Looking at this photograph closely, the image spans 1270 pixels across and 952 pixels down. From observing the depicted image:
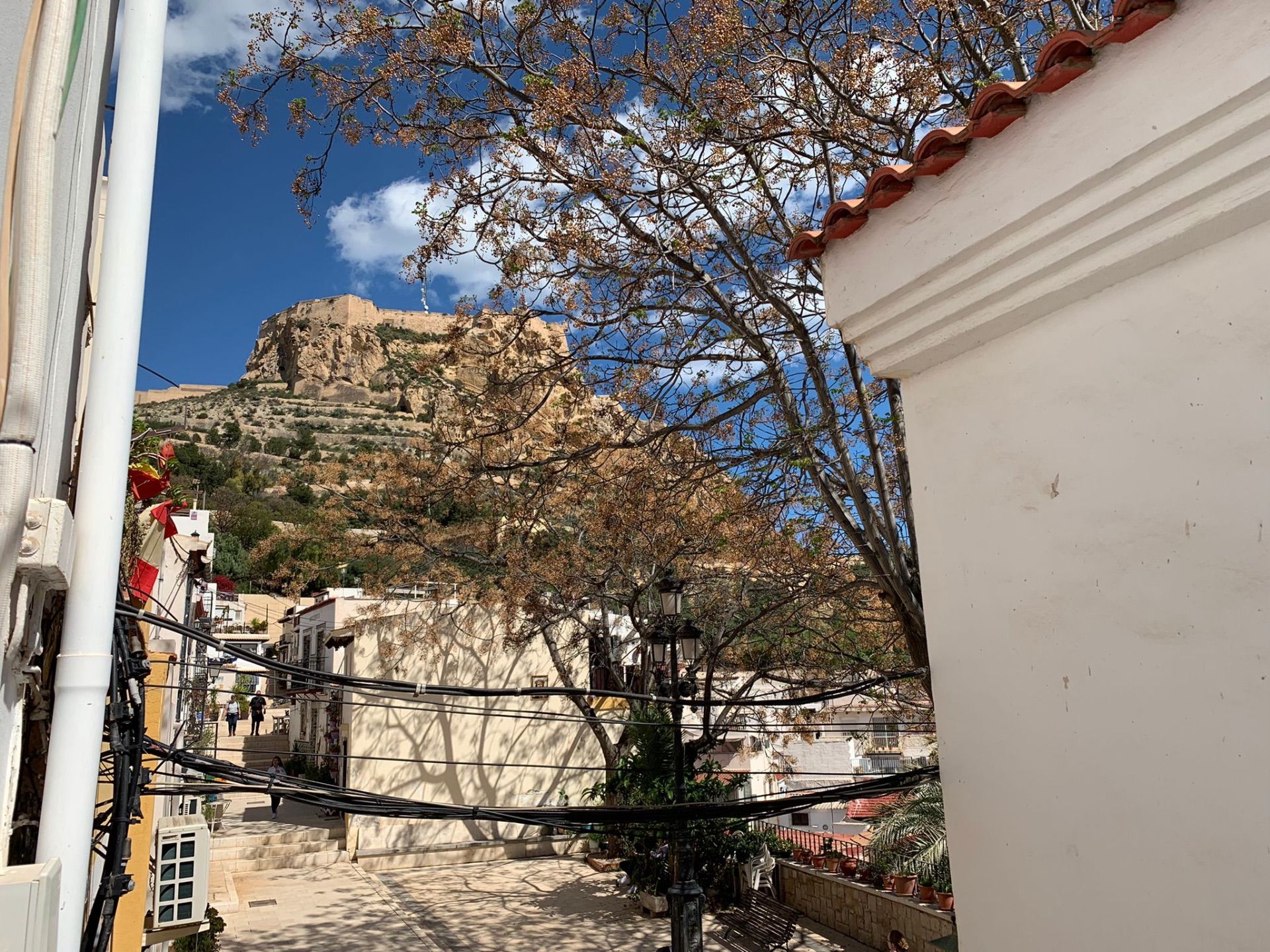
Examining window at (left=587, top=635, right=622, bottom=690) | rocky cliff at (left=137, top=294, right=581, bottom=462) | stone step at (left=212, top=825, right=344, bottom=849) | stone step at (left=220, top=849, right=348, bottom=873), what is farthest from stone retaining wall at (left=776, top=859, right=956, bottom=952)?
rocky cliff at (left=137, top=294, right=581, bottom=462)

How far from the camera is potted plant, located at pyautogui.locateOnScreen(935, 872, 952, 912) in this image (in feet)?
34.5

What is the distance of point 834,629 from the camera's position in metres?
12.6

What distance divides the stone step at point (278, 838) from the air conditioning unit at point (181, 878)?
9.73 m

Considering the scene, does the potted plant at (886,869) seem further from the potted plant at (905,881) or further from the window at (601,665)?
the window at (601,665)

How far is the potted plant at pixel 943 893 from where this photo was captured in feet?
34.5

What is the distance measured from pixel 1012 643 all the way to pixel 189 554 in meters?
9.17

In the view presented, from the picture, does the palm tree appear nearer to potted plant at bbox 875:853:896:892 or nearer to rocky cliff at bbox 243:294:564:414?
potted plant at bbox 875:853:896:892

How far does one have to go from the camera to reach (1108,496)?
2959 millimetres

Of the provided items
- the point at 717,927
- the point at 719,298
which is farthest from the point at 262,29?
the point at 717,927

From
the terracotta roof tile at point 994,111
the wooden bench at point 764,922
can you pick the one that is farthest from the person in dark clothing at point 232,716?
the terracotta roof tile at point 994,111

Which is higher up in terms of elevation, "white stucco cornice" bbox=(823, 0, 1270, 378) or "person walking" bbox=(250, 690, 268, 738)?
"white stucco cornice" bbox=(823, 0, 1270, 378)

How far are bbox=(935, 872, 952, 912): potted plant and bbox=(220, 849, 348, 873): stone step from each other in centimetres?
1087

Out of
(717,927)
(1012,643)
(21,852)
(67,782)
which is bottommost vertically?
(717,927)

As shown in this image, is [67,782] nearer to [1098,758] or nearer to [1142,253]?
[1098,758]
